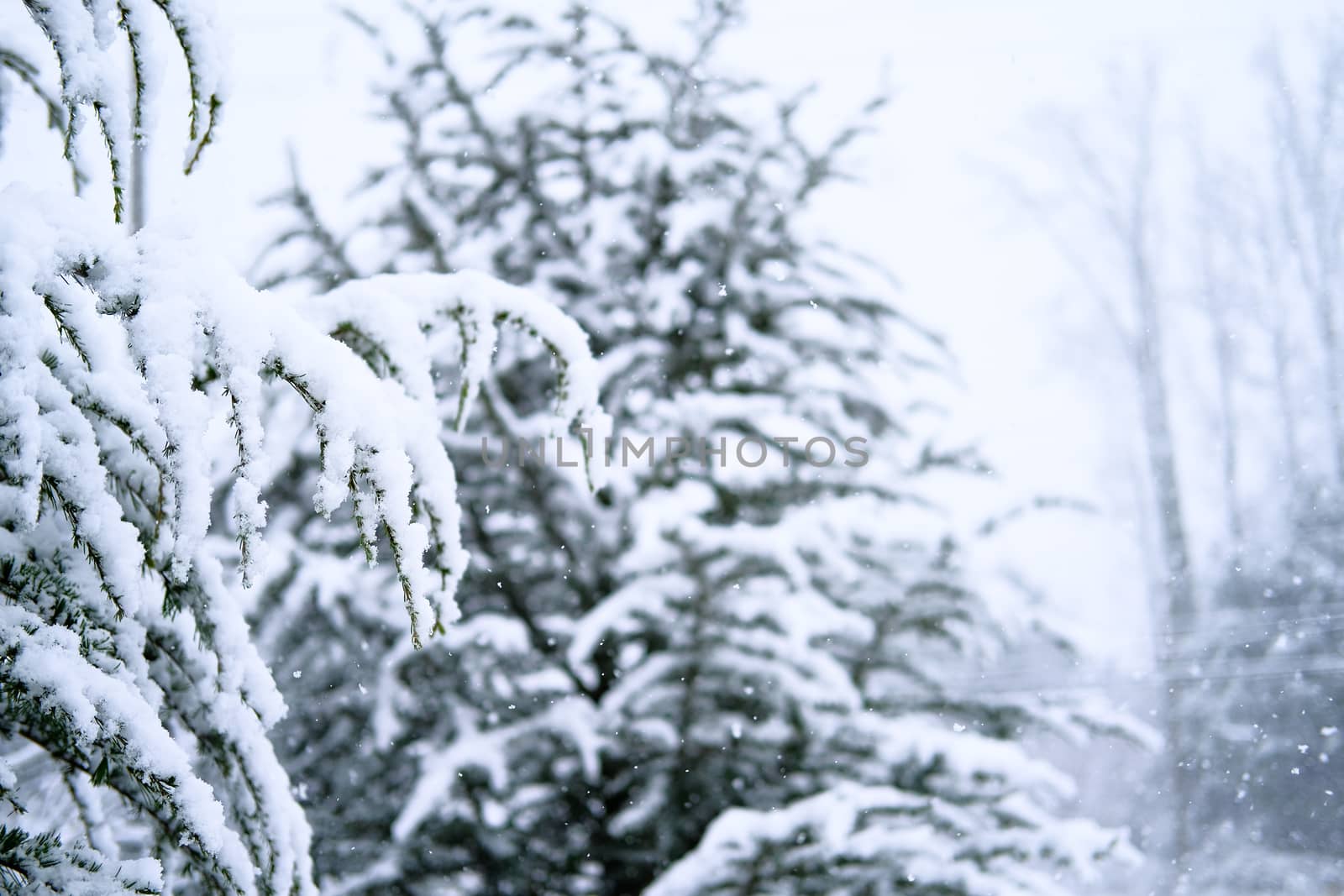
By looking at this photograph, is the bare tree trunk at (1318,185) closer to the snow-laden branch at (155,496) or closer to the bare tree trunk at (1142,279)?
the bare tree trunk at (1142,279)

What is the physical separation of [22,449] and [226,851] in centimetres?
54

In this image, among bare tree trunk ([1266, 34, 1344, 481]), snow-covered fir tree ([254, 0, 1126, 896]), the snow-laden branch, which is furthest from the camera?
bare tree trunk ([1266, 34, 1344, 481])

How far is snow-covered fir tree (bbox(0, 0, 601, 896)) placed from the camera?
916 mm

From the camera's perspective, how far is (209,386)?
1.17 m

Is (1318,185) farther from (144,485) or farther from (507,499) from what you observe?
(144,485)

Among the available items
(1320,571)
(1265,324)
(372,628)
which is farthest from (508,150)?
(1265,324)

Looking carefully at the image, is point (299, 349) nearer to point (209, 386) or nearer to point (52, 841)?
point (209, 386)

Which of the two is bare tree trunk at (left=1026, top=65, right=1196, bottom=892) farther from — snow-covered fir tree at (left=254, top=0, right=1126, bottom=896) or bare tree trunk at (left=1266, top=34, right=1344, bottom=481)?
snow-covered fir tree at (left=254, top=0, right=1126, bottom=896)

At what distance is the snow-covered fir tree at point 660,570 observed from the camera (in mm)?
2689

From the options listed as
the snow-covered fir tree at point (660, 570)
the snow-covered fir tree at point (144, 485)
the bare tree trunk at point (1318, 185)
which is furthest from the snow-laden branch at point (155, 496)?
the bare tree trunk at point (1318, 185)

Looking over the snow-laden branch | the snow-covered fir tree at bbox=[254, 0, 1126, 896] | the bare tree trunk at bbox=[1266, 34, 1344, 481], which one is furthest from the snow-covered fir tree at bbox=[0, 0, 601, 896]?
the bare tree trunk at bbox=[1266, 34, 1344, 481]

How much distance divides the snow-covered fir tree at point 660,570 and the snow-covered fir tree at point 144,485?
1403mm

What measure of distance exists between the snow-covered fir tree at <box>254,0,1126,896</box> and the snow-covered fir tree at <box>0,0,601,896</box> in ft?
4.60

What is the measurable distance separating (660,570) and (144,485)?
1.81m
